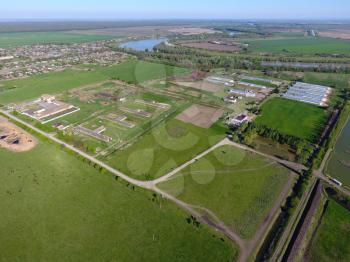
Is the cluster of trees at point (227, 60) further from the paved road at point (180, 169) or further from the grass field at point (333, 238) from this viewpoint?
the grass field at point (333, 238)

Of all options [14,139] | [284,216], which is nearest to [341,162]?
[284,216]

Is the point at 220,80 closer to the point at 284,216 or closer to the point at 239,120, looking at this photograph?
the point at 239,120

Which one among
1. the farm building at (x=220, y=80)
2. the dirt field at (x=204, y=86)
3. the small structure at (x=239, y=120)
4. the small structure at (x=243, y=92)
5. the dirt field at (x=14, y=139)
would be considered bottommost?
the farm building at (x=220, y=80)

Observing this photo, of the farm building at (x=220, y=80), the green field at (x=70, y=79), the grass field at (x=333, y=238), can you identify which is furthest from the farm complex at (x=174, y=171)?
the farm building at (x=220, y=80)

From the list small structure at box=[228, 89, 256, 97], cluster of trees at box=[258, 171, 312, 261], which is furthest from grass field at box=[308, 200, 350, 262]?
small structure at box=[228, 89, 256, 97]

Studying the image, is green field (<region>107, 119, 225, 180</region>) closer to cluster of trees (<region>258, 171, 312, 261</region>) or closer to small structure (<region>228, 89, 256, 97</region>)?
cluster of trees (<region>258, 171, 312, 261</region>)
